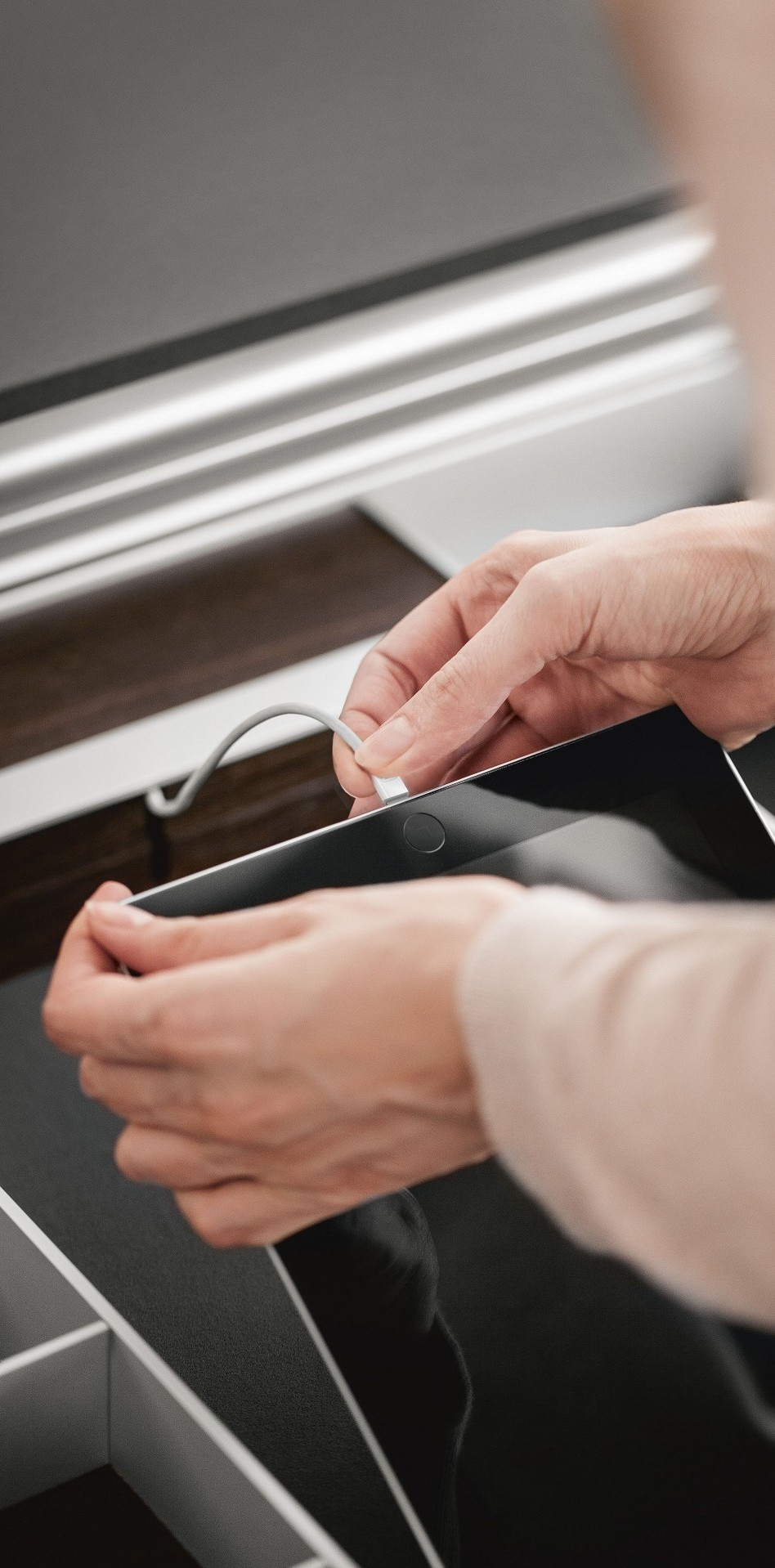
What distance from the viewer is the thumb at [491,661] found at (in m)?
0.56

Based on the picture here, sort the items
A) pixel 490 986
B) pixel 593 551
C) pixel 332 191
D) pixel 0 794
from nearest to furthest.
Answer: pixel 490 986, pixel 593 551, pixel 0 794, pixel 332 191

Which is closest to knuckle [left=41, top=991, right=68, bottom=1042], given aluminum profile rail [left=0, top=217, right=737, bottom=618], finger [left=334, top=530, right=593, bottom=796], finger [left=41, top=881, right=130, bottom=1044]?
finger [left=41, top=881, right=130, bottom=1044]

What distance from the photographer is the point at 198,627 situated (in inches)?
31.1

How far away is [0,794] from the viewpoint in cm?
68

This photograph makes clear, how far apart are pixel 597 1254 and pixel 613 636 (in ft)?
0.90

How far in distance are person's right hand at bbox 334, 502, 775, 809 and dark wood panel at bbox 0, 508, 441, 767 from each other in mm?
142

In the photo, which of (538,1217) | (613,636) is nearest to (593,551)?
(613,636)

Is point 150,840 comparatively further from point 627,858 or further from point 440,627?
point 627,858

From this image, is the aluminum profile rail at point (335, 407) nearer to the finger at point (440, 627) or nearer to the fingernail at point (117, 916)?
the finger at point (440, 627)

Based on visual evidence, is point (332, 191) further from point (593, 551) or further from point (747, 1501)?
point (747, 1501)

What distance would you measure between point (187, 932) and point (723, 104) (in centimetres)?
27

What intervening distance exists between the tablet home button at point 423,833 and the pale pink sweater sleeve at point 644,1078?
0.13 metres

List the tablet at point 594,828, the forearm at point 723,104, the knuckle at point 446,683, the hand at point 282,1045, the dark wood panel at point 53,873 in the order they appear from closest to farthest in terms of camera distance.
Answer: the forearm at point 723,104, the hand at point 282,1045, the tablet at point 594,828, the knuckle at point 446,683, the dark wood panel at point 53,873

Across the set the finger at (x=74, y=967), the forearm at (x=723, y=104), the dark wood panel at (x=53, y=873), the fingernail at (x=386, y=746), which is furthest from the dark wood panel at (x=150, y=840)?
the forearm at (x=723, y=104)
